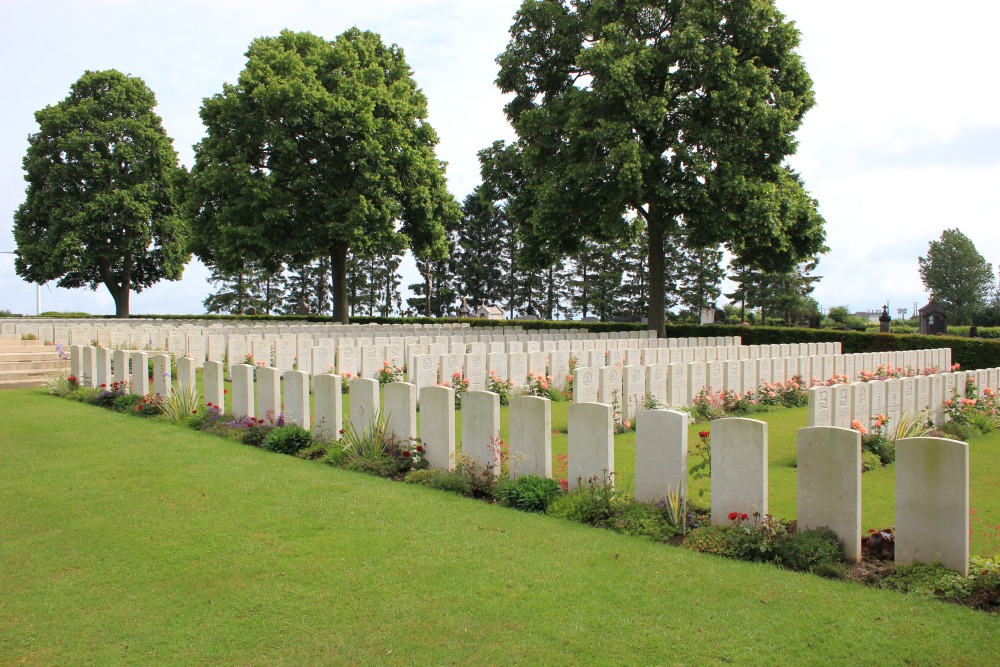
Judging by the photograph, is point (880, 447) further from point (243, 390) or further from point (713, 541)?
point (243, 390)

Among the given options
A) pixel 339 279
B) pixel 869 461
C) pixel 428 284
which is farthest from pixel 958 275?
pixel 869 461

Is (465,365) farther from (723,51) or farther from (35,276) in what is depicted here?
Answer: (35,276)

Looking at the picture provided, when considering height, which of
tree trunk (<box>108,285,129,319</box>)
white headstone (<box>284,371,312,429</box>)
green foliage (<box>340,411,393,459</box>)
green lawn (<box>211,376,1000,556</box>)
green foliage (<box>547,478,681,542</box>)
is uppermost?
tree trunk (<box>108,285,129,319</box>)

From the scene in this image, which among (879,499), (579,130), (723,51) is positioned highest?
(723,51)

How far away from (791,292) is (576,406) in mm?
44600

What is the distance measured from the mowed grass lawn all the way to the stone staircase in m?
9.99

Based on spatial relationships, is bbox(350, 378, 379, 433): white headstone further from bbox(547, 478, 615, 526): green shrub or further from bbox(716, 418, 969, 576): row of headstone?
bbox(716, 418, 969, 576): row of headstone

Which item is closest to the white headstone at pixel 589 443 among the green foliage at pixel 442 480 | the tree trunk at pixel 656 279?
the green foliage at pixel 442 480

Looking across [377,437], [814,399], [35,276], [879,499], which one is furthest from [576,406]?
[35,276]

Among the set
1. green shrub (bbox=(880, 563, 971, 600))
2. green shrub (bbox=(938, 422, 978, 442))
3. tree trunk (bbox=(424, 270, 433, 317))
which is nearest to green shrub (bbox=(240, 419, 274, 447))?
green shrub (bbox=(880, 563, 971, 600))

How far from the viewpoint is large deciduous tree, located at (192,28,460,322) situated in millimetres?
29688

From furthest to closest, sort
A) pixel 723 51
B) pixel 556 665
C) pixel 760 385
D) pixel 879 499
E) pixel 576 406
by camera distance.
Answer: pixel 723 51 → pixel 760 385 → pixel 879 499 → pixel 576 406 → pixel 556 665

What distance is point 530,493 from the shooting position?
235 inches

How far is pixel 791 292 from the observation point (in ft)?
152
